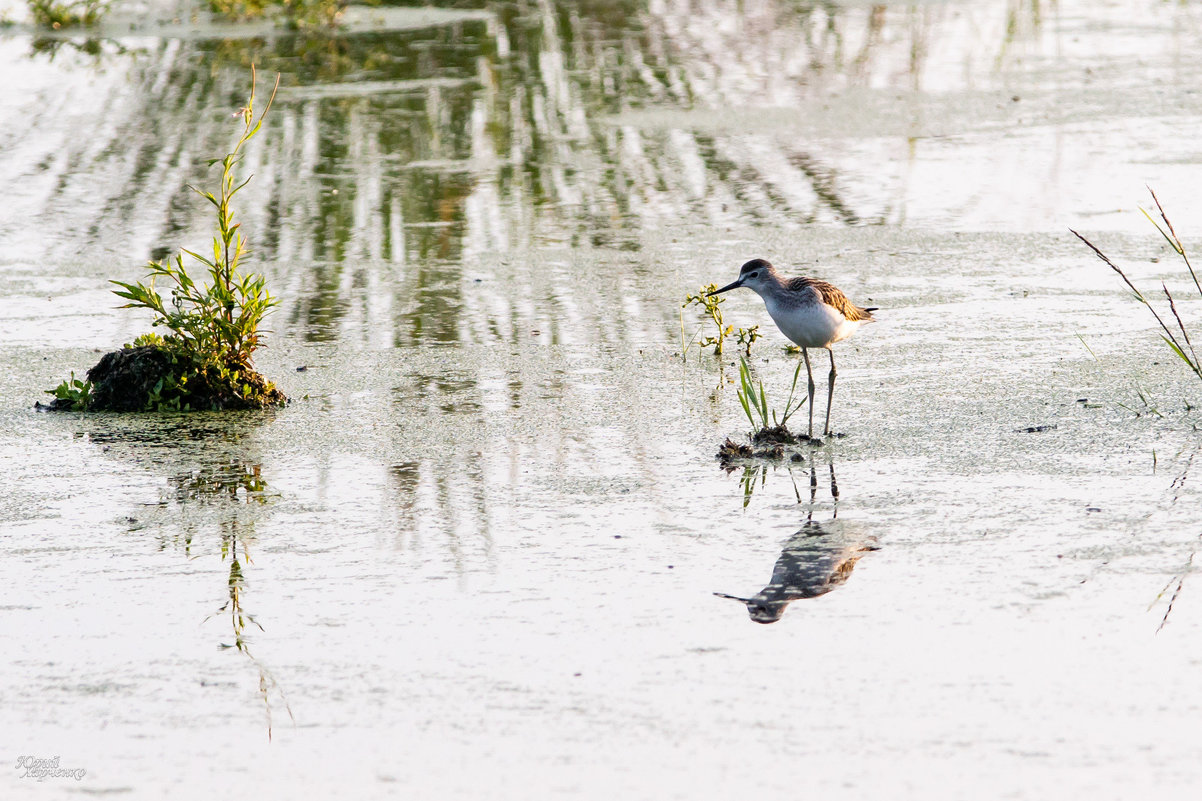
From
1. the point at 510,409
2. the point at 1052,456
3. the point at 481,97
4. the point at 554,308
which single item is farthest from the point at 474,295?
the point at 481,97

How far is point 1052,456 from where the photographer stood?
4.66 meters

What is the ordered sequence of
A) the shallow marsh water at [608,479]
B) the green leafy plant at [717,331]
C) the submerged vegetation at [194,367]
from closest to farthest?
the shallow marsh water at [608,479], the submerged vegetation at [194,367], the green leafy plant at [717,331]

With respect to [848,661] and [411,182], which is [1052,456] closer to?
[848,661]

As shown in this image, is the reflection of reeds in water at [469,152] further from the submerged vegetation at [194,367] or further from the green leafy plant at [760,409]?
the green leafy plant at [760,409]

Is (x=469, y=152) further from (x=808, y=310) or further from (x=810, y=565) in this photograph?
(x=810, y=565)

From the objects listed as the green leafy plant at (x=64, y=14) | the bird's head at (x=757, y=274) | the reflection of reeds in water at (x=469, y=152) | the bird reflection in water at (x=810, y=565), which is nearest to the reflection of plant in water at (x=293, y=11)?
the reflection of reeds in water at (x=469, y=152)

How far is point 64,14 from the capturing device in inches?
578

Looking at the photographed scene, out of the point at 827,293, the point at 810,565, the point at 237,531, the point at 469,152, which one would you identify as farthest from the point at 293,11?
the point at 810,565

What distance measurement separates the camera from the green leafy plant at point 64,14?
14.5 metres

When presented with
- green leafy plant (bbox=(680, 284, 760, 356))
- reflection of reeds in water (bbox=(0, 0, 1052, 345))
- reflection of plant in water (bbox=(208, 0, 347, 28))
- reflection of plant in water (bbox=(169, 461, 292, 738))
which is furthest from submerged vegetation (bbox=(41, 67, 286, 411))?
reflection of plant in water (bbox=(208, 0, 347, 28))

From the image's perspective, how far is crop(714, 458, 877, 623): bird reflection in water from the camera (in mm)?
3721

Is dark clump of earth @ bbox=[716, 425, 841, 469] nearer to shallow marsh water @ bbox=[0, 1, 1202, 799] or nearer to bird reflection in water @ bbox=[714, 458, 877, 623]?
shallow marsh water @ bbox=[0, 1, 1202, 799]

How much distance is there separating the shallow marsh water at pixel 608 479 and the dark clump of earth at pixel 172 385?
0.10 meters

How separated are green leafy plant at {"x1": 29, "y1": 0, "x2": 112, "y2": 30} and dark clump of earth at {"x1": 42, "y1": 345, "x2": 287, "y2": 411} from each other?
10018mm
